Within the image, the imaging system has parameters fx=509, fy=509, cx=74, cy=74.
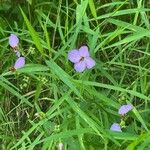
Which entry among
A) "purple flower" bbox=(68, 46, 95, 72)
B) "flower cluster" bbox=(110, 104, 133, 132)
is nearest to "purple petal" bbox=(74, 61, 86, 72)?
"purple flower" bbox=(68, 46, 95, 72)

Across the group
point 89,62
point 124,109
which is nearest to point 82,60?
point 89,62

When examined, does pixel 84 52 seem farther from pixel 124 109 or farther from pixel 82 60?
pixel 124 109

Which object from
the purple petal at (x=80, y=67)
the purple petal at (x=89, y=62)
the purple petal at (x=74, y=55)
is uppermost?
the purple petal at (x=74, y=55)

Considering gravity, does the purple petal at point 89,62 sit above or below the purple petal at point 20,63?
above

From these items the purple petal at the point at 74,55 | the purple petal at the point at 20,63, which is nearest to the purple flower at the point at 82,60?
the purple petal at the point at 74,55

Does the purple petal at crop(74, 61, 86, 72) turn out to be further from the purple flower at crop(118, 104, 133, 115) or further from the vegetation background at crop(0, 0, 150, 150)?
the purple flower at crop(118, 104, 133, 115)

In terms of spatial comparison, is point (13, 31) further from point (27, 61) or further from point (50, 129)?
point (50, 129)

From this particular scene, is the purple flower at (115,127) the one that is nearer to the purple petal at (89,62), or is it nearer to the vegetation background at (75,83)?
the vegetation background at (75,83)

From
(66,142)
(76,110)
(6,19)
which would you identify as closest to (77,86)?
(76,110)

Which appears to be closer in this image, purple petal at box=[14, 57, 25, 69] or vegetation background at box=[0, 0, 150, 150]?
vegetation background at box=[0, 0, 150, 150]
